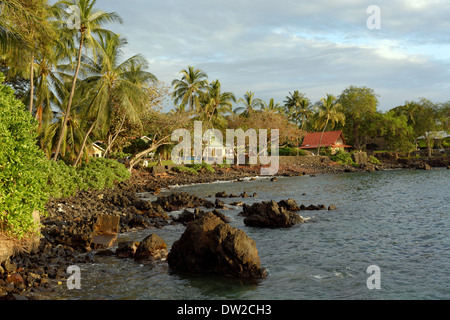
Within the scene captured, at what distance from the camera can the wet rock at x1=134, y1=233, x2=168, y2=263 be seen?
10391 mm

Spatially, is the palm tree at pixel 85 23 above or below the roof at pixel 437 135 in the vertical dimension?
above

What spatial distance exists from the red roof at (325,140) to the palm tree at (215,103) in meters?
22.5

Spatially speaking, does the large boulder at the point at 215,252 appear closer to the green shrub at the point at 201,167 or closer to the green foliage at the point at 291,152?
the green shrub at the point at 201,167

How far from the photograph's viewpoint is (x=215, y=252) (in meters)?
9.23

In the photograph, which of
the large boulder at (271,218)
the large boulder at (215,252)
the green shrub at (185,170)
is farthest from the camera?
the green shrub at (185,170)

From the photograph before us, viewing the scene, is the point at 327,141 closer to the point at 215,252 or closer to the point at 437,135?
the point at 437,135

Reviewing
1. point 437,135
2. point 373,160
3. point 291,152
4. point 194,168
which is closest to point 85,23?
point 194,168

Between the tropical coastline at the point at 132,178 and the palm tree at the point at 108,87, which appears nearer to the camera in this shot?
the tropical coastline at the point at 132,178

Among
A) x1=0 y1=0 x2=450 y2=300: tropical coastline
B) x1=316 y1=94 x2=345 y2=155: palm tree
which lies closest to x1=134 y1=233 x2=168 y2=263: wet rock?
x1=0 y1=0 x2=450 y2=300: tropical coastline

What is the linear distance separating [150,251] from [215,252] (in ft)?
7.51

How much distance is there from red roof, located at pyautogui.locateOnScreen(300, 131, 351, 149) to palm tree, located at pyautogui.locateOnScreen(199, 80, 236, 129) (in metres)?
22.5

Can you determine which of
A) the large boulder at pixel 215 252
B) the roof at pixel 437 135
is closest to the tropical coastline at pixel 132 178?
the large boulder at pixel 215 252

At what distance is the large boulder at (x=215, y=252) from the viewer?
29.3 ft
